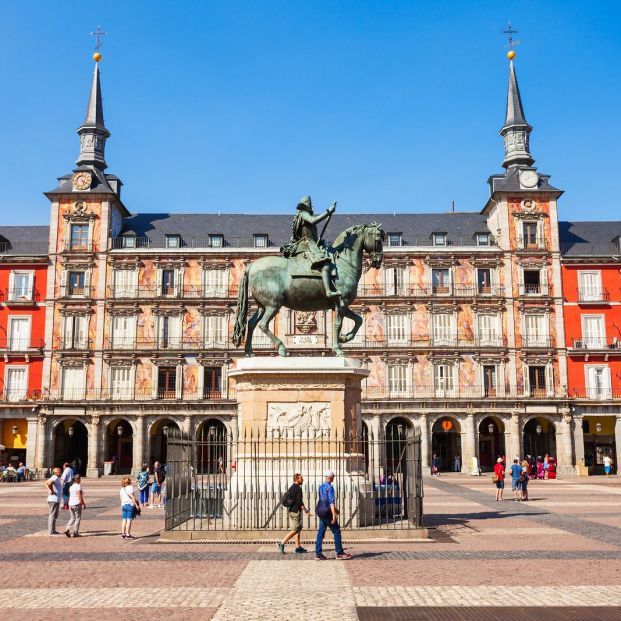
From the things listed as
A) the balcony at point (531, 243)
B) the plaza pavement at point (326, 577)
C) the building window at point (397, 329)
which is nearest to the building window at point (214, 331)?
the building window at point (397, 329)

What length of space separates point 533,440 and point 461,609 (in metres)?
48.5

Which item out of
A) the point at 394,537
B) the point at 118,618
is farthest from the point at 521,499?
the point at 118,618

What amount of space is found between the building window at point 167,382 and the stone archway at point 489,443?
2277 cm

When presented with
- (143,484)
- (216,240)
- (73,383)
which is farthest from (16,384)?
(143,484)

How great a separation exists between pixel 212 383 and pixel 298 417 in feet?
125

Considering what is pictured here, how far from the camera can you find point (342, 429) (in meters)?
15.7

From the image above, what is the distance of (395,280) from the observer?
54562 mm

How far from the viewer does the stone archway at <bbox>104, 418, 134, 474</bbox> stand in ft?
176

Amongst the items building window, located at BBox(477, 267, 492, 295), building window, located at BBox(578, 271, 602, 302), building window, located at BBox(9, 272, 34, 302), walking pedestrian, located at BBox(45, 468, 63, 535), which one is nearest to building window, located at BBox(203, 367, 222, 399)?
building window, located at BBox(9, 272, 34, 302)

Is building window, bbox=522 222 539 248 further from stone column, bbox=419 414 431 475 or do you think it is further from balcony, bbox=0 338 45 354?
balcony, bbox=0 338 45 354

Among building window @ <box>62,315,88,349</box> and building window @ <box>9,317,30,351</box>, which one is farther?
building window @ <box>9,317,30,351</box>

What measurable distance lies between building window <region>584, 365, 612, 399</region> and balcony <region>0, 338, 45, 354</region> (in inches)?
1559

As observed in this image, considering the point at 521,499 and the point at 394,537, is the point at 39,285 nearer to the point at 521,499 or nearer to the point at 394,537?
the point at 521,499

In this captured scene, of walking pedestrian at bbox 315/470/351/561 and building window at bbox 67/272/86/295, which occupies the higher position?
building window at bbox 67/272/86/295
